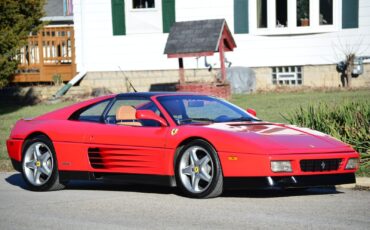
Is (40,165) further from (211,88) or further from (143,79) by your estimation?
(143,79)

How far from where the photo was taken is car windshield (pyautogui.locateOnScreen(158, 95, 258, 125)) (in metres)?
9.73

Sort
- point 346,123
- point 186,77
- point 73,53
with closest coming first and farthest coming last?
point 346,123 < point 186,77 < point 73,53

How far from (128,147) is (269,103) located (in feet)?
38.4

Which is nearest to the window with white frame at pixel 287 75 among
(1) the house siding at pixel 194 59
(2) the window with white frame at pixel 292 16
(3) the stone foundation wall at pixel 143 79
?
(1) the house siding at pixel 194 59

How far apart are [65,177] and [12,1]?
12400 millimetres

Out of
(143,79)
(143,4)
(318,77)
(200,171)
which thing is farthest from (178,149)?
(143,4)

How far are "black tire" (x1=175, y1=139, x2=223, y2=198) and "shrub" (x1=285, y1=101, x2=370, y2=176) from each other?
9.21ft

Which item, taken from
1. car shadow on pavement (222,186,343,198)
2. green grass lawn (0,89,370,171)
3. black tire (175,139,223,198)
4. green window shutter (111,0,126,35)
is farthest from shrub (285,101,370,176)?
green window shutter (111,0,126,35)

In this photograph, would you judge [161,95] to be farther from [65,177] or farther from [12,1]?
[12,1]

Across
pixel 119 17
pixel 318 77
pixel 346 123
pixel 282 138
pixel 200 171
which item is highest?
pixel 119 17

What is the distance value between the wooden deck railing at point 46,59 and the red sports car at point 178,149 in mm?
17022

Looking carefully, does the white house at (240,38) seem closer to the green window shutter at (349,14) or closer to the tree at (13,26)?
the green window shutter at (349,14)

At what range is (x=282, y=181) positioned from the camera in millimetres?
8594

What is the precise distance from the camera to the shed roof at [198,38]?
2327 centimetres
